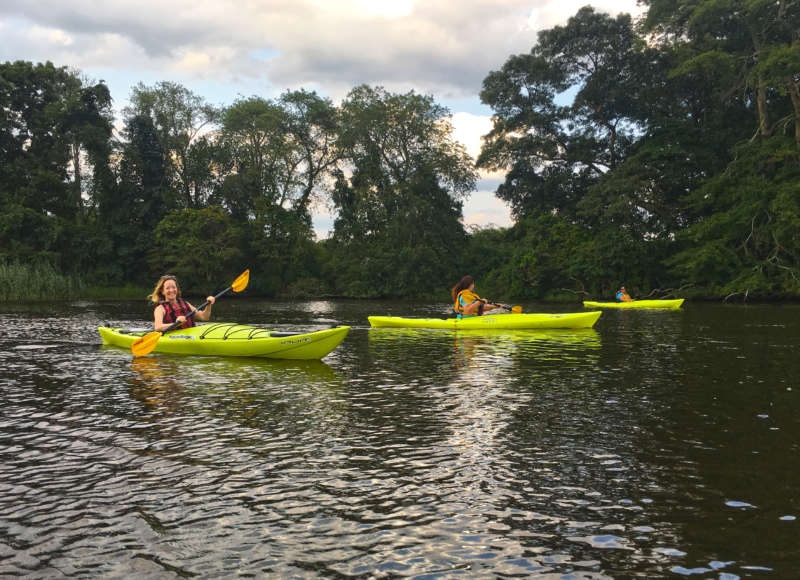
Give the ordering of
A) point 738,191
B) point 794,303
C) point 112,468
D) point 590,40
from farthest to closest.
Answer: point 590,40 < point 738,191 < point 794,303 < point 112,468

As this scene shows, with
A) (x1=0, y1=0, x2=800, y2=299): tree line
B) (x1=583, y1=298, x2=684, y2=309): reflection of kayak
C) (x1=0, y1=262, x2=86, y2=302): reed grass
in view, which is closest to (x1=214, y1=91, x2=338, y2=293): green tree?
(x1=0, y1=0, x2=800, y2=299): tree line

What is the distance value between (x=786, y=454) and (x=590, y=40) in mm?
34525

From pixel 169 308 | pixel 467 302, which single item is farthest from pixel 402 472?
pixel 467 302

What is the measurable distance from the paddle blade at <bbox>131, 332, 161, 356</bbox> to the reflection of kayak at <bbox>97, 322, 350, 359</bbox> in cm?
55

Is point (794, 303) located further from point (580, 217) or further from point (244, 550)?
point (244, 550)

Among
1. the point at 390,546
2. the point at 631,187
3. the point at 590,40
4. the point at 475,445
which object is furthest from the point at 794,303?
the point at 390,546

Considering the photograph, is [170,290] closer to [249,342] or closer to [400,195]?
[249,342]

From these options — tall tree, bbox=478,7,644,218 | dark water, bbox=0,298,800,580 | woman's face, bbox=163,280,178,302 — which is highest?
tall tree, bbox=478,7,644,218

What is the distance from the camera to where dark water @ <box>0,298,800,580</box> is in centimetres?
320

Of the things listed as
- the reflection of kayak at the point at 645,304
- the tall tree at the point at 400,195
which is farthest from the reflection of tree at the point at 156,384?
the tall tree at the point at 400,195

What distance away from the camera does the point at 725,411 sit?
6.34 m

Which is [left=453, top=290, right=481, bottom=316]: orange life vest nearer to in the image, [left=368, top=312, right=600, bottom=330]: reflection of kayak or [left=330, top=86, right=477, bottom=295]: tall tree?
[left=368, top=312, right=600, bottom=330]: reflection of kayak

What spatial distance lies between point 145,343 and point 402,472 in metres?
6.98

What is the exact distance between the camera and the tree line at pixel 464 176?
2858cm
